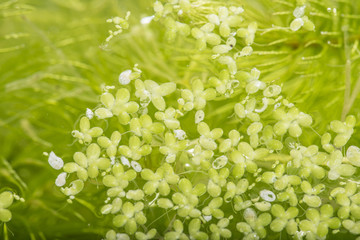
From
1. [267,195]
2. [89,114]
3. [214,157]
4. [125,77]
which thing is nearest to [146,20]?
[125,77]

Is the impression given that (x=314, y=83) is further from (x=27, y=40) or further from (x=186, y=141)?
(x=27, y=40)

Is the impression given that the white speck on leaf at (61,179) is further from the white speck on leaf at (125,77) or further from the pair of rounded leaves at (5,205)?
→ the white speck on leaf at (125,77)

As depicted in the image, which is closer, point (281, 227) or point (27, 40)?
point (281, 227)

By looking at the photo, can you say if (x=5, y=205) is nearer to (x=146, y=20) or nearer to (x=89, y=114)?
(x=89, y=114)

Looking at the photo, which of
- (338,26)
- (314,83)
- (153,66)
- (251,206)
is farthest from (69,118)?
(338,26)

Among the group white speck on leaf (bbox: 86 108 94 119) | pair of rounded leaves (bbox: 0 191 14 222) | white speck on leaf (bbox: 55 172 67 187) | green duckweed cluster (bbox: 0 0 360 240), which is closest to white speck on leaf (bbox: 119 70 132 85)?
green duckweed cluster (bbox: 0 0 360 240)

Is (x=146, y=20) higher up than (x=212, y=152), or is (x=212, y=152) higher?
(x=146, y=20)

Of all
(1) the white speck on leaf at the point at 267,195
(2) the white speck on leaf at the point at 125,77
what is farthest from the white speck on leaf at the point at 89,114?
(1) the white speck on leaf at the point at 267,195

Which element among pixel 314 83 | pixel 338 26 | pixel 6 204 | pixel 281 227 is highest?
pixel 338 26
